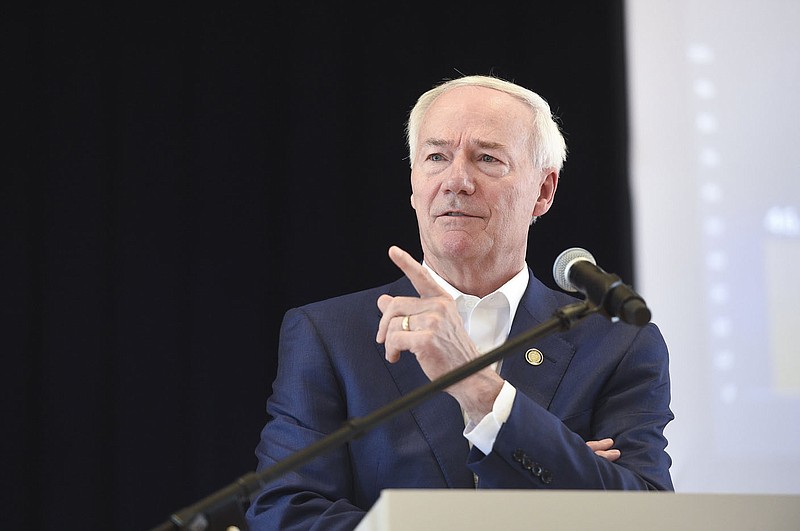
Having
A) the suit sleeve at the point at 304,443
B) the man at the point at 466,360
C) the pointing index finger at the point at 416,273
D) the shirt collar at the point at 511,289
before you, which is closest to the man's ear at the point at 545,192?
the man at the point at 466,360

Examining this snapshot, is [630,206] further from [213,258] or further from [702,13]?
[213,258]

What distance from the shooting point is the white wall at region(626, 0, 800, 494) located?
11.2 ft

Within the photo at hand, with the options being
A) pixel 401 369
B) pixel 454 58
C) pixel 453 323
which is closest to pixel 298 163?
pixel 454 58

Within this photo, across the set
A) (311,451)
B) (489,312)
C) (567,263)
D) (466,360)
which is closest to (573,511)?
(311,451)

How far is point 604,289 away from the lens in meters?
1.54

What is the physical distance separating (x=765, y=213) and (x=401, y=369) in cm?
174

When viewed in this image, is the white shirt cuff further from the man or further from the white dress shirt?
the white dress shirt

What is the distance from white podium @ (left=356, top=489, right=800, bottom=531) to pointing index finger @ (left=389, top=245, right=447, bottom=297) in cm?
57

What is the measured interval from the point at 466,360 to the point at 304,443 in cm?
41

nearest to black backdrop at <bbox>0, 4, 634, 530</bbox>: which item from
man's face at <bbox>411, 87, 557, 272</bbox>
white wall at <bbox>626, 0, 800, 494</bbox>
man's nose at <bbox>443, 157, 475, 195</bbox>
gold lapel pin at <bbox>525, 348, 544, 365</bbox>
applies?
white wall at <bbox>626, 0, 800, 494</bbox>

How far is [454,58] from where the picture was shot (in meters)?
3.88

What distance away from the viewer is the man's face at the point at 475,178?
7.77 ft

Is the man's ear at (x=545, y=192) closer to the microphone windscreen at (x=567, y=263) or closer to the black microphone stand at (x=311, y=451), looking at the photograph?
the microphone windscreen at (x=567, y=263)

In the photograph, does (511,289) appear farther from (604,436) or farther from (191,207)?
(191,207)
